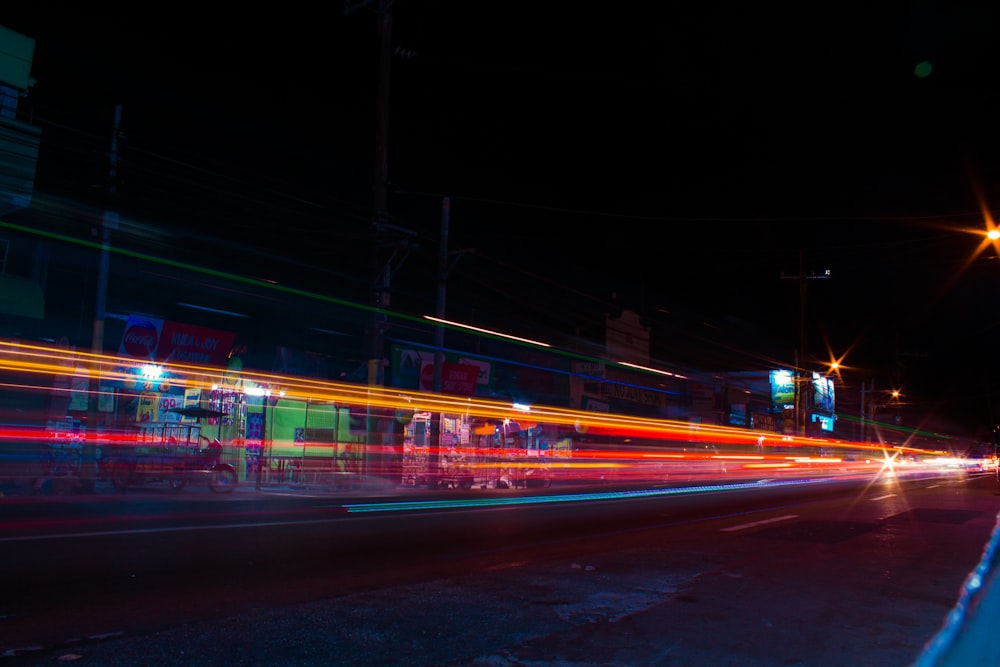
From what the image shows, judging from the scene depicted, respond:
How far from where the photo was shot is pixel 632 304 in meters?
48.2

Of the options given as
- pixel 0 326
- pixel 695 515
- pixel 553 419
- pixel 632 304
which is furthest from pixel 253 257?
pixel 632 304

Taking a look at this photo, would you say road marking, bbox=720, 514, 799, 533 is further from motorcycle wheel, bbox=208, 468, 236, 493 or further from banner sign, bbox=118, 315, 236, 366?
banner sign, bbox=118, 315, 236, 366

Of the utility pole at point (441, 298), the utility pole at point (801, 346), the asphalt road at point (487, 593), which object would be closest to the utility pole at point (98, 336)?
the asphalt road at point (487, 593)

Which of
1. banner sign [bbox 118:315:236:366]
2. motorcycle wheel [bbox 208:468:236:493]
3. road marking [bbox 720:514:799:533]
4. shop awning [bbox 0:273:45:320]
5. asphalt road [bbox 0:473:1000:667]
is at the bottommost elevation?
motorcycle wheel [bbox 208:468:236:493]

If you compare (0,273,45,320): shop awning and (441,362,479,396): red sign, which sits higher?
(0,273,45,320): shop awning

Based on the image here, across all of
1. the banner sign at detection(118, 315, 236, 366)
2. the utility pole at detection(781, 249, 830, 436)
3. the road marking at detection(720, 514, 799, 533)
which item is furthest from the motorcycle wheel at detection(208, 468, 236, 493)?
the utility pole at detection(781, 249, 830, 436)

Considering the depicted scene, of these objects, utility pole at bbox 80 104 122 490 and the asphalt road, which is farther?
utility pole at bbox 80 104 122 490

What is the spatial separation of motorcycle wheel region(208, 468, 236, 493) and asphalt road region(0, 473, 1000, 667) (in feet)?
21.7

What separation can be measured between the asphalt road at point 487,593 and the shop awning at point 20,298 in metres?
10.5

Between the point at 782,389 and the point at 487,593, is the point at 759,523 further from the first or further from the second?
the point at 782,389

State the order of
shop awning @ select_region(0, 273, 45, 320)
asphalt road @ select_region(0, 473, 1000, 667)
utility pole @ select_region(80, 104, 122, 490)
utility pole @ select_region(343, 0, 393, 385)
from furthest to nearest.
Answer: shop awning @ select_region(0, 273, 45, 320)
utility pole @ select_region(343, 0, 393, 385)
utility pole @ select_region(80, 104, 122, 490)
asphalt road @ select_region(0, 473, 1000, 667)

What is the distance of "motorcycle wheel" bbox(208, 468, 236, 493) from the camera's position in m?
20.2

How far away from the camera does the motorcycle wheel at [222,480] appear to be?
795 inches

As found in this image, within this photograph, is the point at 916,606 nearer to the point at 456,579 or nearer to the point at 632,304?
the point at 456,579
